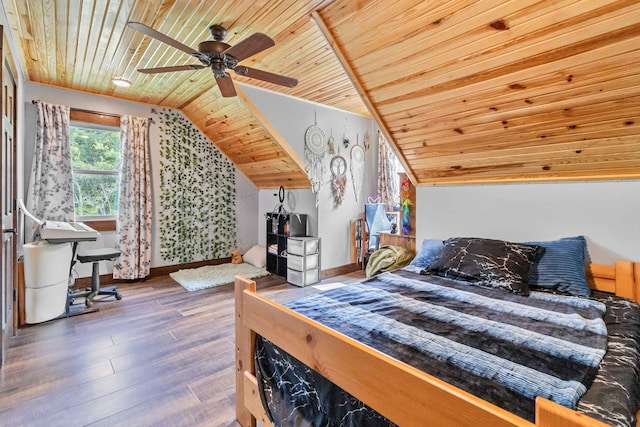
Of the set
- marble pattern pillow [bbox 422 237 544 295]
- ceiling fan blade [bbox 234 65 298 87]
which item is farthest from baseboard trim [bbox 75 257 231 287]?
Answer: marble pattern pillow [bbox 422 237 544 295]

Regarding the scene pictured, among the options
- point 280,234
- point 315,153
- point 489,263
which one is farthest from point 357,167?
point 489,263

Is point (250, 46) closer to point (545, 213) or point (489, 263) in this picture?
point (489, 263)

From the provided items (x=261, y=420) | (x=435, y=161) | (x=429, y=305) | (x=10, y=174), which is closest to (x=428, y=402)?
(x=261, y=420)

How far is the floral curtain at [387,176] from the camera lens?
17.2 feet

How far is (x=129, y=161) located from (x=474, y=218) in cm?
450

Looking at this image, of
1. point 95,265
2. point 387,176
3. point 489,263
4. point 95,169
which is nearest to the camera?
point 489,263

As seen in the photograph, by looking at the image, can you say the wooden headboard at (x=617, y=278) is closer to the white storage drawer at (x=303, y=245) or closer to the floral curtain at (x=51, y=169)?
the white storage drawer at (x=303, y=245)

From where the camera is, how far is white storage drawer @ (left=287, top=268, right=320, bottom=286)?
415 centimetres

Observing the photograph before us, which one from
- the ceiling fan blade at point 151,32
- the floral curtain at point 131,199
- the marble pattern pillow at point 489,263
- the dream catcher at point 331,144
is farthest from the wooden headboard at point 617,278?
the floral curtain at point 131,199

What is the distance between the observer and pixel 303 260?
414cm

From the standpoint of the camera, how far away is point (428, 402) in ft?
2.42

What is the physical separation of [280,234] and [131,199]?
7.07 ft

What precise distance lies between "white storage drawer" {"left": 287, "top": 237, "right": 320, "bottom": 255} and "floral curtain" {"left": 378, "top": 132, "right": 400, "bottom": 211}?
5.45ft

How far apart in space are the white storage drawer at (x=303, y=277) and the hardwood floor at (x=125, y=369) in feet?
3.57
